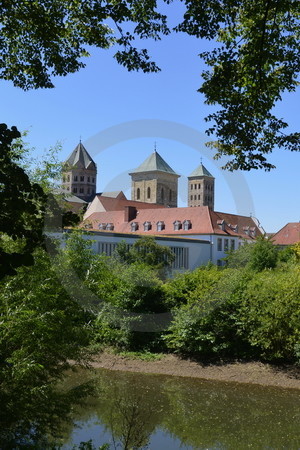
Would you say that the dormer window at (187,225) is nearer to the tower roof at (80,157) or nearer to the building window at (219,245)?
the building window at (219,245)

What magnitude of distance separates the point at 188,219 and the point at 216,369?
50.6 metres

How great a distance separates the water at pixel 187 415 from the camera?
8.98 m

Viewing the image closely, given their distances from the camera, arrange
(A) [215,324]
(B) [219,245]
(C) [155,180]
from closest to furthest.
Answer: (A) [215,324]
(B) [219,245]
(C) [155,180]

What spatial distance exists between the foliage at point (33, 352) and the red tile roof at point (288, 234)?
56414 mm

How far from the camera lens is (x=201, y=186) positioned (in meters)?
120

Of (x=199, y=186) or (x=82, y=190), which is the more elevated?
(x=199, y=186)

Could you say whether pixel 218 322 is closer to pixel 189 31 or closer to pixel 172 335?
pixel 172 335

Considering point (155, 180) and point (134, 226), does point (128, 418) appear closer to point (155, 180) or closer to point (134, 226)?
point (134, 226)

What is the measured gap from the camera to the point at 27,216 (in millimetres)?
4379

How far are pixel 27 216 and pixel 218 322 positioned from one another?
12172 millimetres

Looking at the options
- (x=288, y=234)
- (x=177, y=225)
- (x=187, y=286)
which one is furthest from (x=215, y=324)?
(x=177, y=225)

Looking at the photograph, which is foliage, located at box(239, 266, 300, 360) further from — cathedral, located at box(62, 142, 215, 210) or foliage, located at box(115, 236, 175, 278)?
cathedral, located at box(62, 142, 215, 210)

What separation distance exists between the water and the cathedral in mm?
93291

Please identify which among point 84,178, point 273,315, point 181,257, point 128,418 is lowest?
point 128,418
